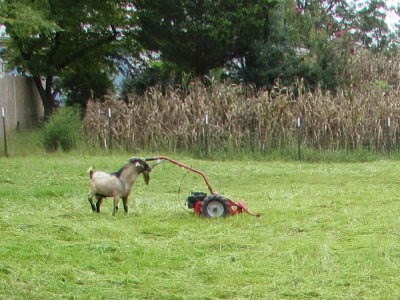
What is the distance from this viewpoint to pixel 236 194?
13016 mm

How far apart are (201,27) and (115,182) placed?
47.2ft

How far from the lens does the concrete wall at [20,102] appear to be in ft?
79.0

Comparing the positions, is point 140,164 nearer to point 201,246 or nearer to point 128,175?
point 128,175

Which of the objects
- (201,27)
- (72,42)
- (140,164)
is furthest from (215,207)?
(72,42)

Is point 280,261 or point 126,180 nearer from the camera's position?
point 280,261

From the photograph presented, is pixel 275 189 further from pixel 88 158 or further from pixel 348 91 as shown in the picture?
pixel 348 91

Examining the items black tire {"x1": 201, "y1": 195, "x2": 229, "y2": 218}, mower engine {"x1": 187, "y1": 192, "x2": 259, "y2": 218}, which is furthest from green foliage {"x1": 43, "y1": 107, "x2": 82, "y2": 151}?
black tire {"x1": 201, "y1": 195, "x2": 229, "y2": 218}

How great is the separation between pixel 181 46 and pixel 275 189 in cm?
1172

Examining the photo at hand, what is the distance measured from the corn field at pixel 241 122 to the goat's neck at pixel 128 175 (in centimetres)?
979

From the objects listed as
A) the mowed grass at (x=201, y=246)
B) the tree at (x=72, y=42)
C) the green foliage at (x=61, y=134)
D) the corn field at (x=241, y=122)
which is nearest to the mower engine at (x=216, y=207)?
the mowed grass at (x=201, y=246)

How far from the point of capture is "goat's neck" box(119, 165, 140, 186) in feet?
33.0

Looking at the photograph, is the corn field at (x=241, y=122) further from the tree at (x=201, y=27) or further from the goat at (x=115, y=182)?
the goat at (x=115, y=182)

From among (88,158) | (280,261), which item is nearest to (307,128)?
(88,158)

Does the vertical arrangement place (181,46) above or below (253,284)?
above
